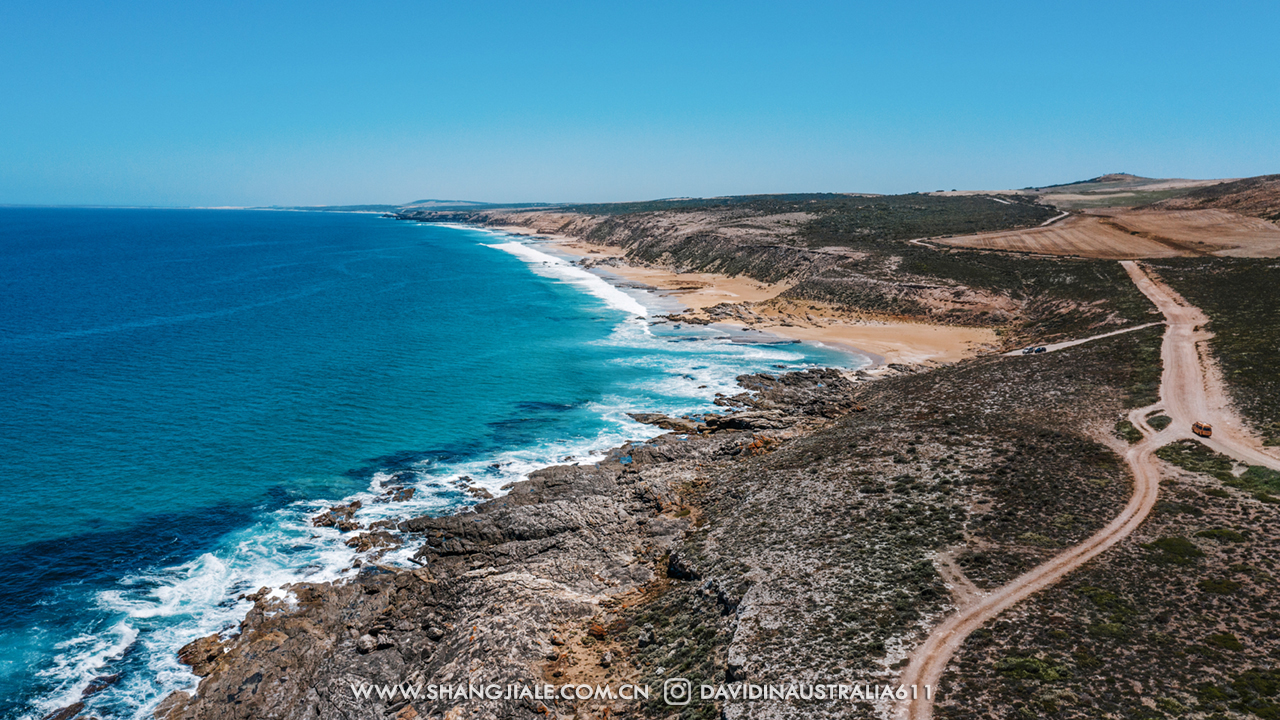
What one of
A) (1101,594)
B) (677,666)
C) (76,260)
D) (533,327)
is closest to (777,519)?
(677,666)

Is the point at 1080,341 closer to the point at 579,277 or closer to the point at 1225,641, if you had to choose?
the point at 1225,641

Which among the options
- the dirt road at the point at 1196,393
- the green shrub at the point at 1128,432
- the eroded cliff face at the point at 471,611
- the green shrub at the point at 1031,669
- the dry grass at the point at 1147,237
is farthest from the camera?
the dry grass at the point at 1147,237

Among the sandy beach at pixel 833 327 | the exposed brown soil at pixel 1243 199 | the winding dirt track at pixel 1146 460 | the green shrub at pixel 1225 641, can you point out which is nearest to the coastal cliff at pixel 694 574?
the winding dirt track at pixel 1146 460

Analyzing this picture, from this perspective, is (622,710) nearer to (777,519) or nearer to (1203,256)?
(777,519)

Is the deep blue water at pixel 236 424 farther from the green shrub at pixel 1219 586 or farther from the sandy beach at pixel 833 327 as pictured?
the green shrub at pixel 1219 586

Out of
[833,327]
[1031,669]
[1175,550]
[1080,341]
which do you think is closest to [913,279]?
[833,327]

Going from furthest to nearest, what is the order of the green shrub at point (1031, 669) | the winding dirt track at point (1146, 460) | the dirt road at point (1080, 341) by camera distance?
the dirt road at point (1080, 341) < the winding dirt track at point (1146, 460) < the green shrub at point (1031, 669)
